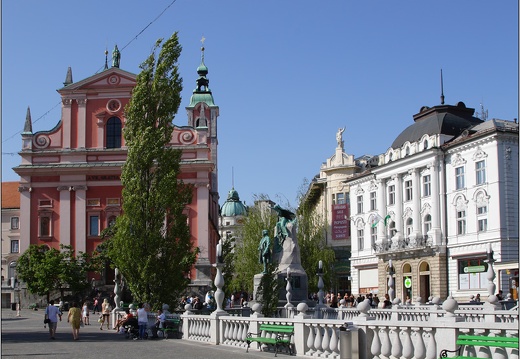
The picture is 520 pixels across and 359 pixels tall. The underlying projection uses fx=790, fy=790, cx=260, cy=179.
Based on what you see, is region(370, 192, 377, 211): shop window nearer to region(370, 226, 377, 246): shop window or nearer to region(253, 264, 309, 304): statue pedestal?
region(370, 226, 377, 246): shop window

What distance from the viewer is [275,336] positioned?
1862 cm

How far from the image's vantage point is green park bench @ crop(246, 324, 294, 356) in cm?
1778

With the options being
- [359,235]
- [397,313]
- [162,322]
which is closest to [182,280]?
[162,322]

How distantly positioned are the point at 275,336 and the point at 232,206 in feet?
516

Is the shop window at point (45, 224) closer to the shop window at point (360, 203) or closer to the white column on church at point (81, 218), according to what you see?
the white column on church at point (81, 218)

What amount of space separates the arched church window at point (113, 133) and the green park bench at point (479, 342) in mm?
51618

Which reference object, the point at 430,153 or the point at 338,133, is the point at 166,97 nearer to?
the point at 430,153

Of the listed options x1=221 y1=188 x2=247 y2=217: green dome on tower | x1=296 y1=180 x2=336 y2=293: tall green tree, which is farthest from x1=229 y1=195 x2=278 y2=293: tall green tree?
x1=221 y1=188 x2=247 y2=217: green dome on tower

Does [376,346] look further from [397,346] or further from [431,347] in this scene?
[431,347]

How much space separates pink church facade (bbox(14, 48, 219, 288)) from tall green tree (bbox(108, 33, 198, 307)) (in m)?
24.9

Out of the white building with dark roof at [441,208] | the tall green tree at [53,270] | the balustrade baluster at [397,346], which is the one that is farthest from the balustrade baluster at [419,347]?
the tall green tree at [53,270]

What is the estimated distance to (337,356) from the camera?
51.7 feet

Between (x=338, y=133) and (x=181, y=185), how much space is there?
44.8 meters

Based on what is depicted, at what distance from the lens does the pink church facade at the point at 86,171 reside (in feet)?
200
